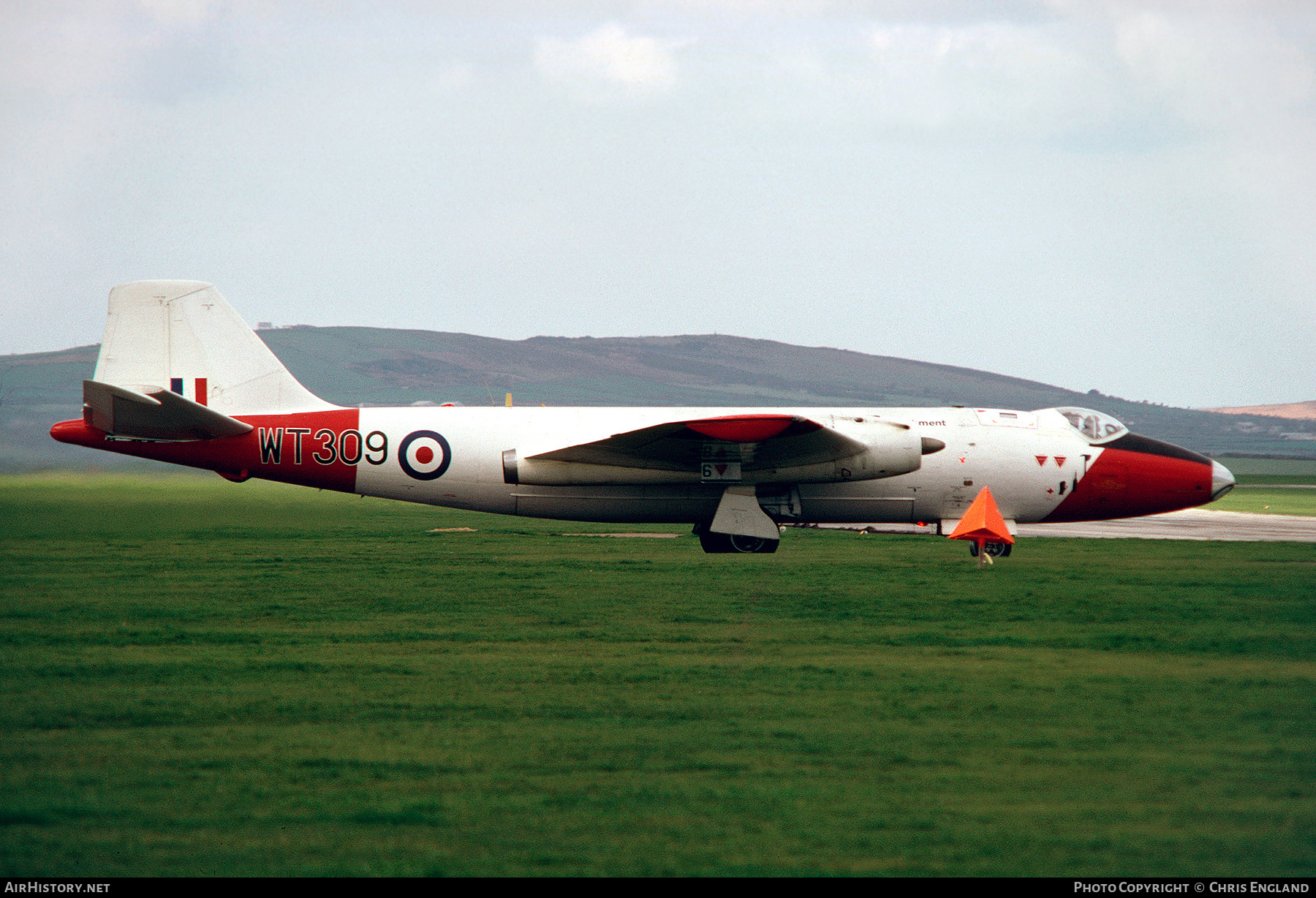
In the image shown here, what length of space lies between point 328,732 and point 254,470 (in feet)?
44.2

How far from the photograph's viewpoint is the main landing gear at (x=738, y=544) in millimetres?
20250

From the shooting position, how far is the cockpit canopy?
2133 centimetres

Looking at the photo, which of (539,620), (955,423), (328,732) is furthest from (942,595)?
(328,732)

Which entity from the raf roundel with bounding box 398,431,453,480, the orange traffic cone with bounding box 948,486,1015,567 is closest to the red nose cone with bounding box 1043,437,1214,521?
the orange traffic cone with bounding box 948,486,1015,567

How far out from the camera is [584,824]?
19.0ft

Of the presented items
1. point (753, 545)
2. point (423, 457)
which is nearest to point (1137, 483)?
point (753, 545)

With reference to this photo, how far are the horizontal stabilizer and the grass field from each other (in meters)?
3.47

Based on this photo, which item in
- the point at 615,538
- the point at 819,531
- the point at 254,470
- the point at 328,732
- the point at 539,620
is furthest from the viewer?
the point at 819,531

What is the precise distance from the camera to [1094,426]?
2138 cm

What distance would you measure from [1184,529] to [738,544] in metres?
15.0

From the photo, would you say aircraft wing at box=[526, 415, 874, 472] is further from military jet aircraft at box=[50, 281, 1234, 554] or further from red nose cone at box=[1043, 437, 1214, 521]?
red nose cone at box=[1043, 437, 1214, 521]
